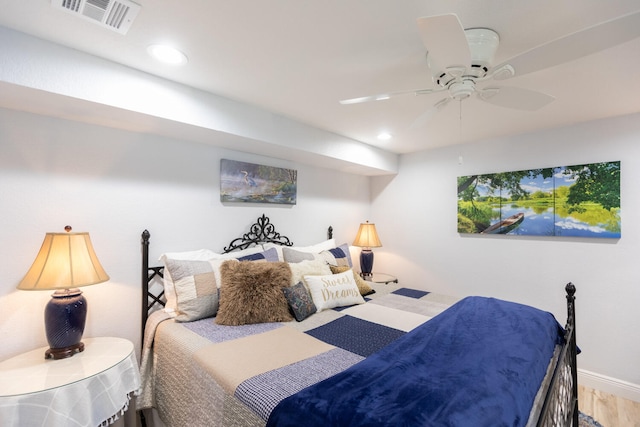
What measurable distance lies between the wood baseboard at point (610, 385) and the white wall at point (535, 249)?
0.03m

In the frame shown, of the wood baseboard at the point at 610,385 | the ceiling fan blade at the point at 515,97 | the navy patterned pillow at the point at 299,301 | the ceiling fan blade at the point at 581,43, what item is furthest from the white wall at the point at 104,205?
the wood baseboard at the point at 610,385

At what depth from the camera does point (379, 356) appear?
1.39 meters

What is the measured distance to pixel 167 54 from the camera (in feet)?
5.48

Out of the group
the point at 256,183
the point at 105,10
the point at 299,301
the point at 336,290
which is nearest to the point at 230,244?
the point at 256,183

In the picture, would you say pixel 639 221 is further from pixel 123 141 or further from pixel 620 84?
pixel 123 141

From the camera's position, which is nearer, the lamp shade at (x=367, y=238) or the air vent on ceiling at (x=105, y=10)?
the air vent on ceiling at (x=105, y=10)

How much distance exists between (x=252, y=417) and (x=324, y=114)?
2.19 m

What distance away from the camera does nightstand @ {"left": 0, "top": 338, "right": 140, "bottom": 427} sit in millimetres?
1319

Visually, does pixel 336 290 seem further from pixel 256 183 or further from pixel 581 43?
pixel 581 43

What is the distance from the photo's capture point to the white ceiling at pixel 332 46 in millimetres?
1311

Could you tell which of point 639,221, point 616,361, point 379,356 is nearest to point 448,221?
point 639,221

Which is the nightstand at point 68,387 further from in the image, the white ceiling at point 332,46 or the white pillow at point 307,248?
the white ceiling at point 332,46

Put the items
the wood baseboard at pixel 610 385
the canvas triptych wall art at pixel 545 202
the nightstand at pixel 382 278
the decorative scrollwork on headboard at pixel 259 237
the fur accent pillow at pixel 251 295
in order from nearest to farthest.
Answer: the fur accent pillow at pixel 251 295, the wood baseboard at pixel 610 385, the canvas triptych wall art at pixel 545 202, the decorative scrollwork on headboard at pixel 259 237, the nightstand at pixel 382 278

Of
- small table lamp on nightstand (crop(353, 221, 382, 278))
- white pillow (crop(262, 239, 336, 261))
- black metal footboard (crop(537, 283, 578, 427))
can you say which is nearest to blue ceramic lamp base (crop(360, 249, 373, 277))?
small table lamp on nightstand (crop(353, 221, 382, 278))
